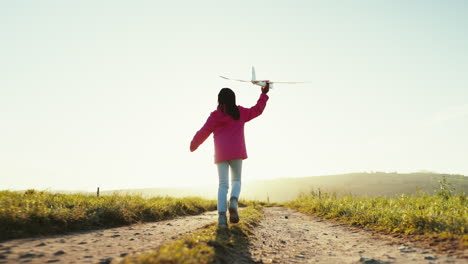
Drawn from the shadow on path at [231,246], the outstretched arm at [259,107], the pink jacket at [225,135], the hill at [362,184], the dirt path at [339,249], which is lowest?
the hill at [362,184]

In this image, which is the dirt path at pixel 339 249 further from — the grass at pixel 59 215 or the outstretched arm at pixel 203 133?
the grass at pixel 59 215

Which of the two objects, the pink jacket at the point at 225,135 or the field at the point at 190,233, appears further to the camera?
the pink jacket at the point at 225,135

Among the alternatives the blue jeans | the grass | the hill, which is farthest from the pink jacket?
the hill

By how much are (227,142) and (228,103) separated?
796mm

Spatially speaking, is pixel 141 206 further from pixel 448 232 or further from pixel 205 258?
pixel 448 232

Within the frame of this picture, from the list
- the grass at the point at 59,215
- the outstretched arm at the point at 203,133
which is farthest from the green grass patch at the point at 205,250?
the grass at the point at 59,215

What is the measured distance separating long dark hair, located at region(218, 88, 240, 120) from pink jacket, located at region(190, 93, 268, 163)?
0.32 ft

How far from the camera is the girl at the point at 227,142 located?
19.1 feet

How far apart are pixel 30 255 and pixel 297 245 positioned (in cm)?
414

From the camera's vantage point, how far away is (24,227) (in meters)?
4.98

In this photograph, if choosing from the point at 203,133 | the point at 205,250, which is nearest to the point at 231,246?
the point at 205,250

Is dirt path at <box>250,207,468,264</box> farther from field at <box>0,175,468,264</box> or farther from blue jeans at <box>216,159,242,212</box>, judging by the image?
blue jeans at <box>216,159,242,212</box>

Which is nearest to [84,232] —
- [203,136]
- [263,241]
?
[203,136]

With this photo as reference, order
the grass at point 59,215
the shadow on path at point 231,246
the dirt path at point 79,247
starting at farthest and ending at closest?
the grass at point 59,215, the shadow on path at point 231,246, the dirt path at point 79,247
